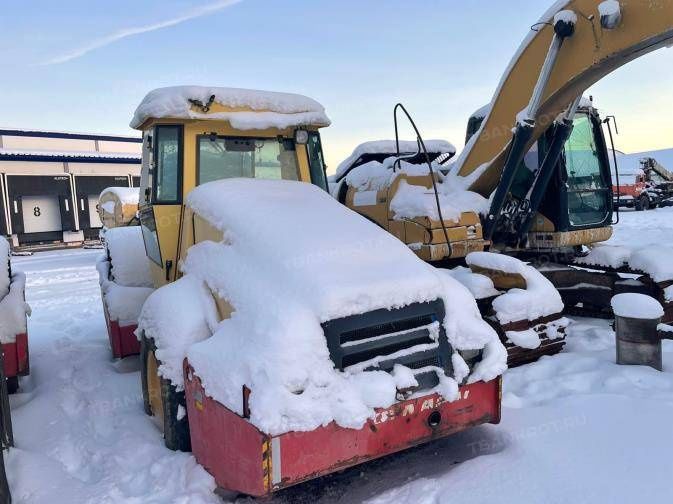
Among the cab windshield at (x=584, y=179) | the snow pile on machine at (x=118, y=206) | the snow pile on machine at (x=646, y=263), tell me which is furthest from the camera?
the snow pile on machine at (x=118, y=206)

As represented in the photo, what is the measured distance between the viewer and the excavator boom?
504 centimetres

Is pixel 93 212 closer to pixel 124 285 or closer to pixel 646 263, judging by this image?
pixel 124 285

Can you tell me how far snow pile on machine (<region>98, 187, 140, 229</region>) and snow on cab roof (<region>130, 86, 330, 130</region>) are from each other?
29.1 ft

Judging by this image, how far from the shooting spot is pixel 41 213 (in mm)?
27031

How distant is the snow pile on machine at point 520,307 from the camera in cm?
496

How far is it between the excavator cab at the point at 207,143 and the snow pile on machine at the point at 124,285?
0.80 m

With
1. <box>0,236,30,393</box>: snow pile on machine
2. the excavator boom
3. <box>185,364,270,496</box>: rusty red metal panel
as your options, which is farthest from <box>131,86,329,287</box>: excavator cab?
the excavator boom

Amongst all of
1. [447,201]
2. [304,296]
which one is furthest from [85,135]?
[304,296]

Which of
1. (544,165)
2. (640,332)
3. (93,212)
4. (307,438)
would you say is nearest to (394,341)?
(307,438)

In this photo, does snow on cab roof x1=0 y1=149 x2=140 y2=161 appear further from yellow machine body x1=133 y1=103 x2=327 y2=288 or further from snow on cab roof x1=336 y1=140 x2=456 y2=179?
yellow machine body x1=133 y1=103 x2=327 y2=288

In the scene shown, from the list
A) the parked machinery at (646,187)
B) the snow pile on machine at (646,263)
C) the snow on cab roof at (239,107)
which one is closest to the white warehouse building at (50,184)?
the snow on cab roof at (239,107)

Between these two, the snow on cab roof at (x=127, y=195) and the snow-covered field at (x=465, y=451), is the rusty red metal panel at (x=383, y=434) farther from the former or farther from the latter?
the snow on cab roof at (x=127, y=195)

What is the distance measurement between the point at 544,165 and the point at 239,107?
149 inches

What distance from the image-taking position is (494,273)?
5613 millimetres
